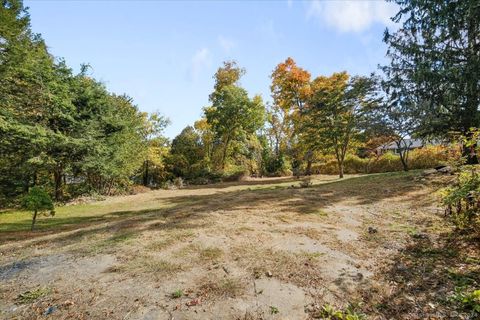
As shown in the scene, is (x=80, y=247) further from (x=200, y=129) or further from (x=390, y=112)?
(x=200, y=129)

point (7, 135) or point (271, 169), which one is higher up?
point (7, 135)

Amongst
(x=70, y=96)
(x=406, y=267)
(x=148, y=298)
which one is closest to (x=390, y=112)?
(x=406, y=267)

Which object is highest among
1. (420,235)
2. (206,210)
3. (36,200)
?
(36,200)

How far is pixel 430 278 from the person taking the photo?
3.32 m

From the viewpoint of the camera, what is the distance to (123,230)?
19.9ft

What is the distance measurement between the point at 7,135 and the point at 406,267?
13.3 m

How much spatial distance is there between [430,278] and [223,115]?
21.8m

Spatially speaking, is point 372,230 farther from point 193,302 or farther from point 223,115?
point 223,115

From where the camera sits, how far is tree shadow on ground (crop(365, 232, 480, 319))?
2.75 m

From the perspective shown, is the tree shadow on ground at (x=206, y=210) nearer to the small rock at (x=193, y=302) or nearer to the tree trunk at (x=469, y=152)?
the tree trunk at (x=469, y=152)

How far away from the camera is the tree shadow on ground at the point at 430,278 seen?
2752 millimetres

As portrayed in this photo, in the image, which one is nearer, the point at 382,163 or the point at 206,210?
the point at 206,210

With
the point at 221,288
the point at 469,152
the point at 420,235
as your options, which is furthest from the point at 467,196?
the point at 221,288

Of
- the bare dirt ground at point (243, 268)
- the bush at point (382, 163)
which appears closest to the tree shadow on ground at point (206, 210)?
the bare dirt ground at point (243, 268)
